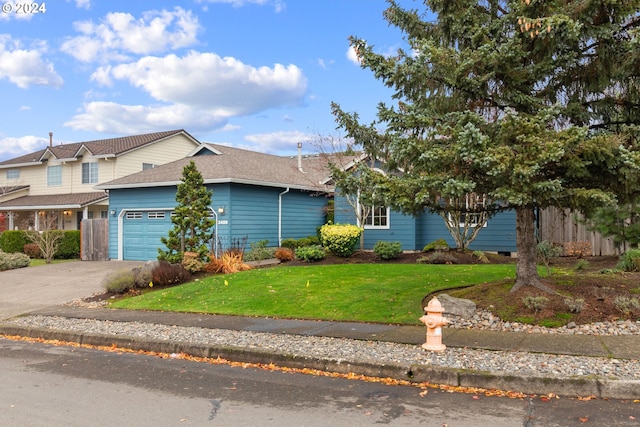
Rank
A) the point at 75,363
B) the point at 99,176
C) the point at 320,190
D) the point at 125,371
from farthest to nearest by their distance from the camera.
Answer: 1. the point at 99,176
2. the point at 320,190
3. the point at 75,363
4. the point at 125,371

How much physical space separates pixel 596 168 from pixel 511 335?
9.59ft

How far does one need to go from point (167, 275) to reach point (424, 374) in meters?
10.0

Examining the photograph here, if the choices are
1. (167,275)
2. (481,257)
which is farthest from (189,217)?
(481,257)

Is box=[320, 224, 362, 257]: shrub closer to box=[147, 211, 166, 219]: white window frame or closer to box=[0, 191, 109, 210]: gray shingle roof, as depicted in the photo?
box=[147, 211, 166, 219]: white window frame

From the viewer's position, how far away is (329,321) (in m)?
9.93

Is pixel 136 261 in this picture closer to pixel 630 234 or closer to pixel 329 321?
pixel 329 321

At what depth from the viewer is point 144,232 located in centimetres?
2292

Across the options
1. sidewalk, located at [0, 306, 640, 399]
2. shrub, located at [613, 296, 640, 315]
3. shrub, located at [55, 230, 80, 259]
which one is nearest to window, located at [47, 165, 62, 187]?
shrub, located at [55, 230, 80, 259]

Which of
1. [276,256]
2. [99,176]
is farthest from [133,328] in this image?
[99,176]

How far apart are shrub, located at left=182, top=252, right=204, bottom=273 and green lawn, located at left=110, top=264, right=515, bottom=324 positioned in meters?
0.99

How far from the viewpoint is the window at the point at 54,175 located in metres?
33.4

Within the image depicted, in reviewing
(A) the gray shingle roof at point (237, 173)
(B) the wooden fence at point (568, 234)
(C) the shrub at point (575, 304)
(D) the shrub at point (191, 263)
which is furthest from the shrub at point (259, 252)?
(C) the shrub at point (575, 304)

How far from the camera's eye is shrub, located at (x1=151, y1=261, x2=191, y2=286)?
49.0 ft

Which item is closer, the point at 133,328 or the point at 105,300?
the point at 133,328
